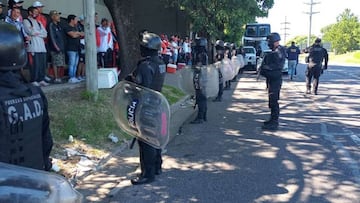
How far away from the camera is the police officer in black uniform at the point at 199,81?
9.21 meters

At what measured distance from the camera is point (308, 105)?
12.2 metres

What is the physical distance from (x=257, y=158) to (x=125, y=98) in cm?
256

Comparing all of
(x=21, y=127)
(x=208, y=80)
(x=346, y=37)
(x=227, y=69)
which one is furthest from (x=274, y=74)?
(x=346, y=37)

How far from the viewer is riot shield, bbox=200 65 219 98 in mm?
9251

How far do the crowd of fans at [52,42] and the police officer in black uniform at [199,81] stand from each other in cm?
304

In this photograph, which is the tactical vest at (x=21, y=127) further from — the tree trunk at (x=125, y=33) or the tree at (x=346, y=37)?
the tree at (x=346, y=37)

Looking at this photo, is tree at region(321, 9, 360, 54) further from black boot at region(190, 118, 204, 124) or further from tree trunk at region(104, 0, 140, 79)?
black boot at region(190, 118, 204, 124)

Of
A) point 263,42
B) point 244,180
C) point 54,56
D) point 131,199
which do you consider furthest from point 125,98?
point 263,42

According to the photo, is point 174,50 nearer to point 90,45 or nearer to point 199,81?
point 199,81

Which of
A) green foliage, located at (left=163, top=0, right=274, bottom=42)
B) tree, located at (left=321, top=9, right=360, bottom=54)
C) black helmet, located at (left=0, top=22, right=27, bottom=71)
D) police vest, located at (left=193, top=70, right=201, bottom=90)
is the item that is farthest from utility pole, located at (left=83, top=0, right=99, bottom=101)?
tree, located at (left=321, top=9, right=360, bottom=54)

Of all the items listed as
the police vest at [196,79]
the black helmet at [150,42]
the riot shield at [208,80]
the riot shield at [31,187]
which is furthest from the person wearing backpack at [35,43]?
the riot shield at [31,187]

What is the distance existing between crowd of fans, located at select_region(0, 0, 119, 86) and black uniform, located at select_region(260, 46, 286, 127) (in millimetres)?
4641

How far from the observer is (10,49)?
245 centimetres

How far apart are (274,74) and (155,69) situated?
4.11m
